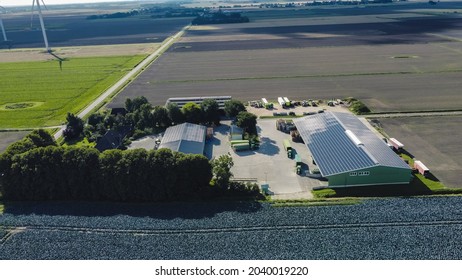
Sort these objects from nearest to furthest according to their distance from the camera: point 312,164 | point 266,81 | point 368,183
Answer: point 368,183 → point 312,164 → point 266,81

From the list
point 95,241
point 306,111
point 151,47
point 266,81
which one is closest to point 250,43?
point 151,47

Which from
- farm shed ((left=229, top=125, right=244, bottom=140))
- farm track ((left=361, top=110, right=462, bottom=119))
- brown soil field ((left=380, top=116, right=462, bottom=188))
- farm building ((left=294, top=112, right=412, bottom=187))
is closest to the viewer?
farm building ((left=294, top=112, right=412, bottom=187))

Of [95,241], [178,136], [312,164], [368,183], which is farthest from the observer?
[178,136]

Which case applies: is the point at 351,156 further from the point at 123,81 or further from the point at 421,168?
the point at 123,81

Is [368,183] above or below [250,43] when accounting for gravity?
below

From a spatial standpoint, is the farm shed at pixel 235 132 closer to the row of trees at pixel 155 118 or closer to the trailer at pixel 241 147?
the trailer at pixel 241 147

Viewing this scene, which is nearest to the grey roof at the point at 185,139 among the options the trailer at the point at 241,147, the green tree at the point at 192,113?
the green tree at the point at 192,113

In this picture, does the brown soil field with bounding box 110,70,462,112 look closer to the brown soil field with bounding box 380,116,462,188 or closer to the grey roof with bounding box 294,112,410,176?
the brown soil field with bounding box 380,116,462,188

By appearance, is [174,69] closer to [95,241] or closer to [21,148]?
[21,148]

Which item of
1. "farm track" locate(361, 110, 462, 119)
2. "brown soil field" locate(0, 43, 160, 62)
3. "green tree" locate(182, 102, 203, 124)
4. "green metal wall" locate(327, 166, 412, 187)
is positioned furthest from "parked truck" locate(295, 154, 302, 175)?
"brown soil field" locate(0, 43, 160, 62)
